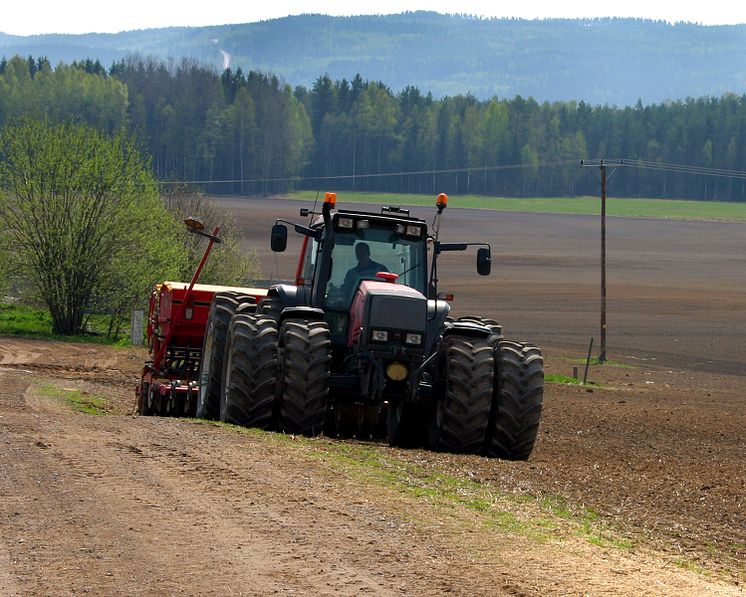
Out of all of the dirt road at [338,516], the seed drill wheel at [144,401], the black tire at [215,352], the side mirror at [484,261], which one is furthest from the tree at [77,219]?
the side mirror at [484,261]

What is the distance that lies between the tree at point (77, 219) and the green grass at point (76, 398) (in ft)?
67.5

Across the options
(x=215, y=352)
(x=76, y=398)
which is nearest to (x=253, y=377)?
(x=215, y=352)

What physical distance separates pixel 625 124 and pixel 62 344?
163m

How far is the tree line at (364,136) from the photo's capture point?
161 meters

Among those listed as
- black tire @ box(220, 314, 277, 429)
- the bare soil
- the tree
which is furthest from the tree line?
the bare soil

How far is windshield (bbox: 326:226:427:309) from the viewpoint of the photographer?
52.8 ft

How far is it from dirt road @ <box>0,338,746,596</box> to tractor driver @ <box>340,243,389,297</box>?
82.8 inches

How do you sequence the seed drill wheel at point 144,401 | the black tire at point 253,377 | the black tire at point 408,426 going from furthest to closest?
1. the seed drill wheel at point 144,401
2. the black tire at point 408,426
3. the black tire at point 253,377

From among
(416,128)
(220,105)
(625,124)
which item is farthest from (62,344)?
(625,124)

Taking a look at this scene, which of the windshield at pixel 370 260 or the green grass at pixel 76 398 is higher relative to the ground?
the windshield at pixel 370 260

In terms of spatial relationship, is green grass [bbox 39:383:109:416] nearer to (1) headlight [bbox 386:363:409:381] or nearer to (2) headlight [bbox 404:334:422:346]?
(1) headlight [bbox 386:363:409:381]

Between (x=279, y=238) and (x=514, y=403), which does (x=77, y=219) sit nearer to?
(x=279, y=238)

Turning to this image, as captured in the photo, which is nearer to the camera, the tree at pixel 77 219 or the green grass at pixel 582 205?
the tree at pixel 77 219

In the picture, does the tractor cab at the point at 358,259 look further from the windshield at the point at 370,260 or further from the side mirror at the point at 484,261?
the side mirror at the point at 484,261
